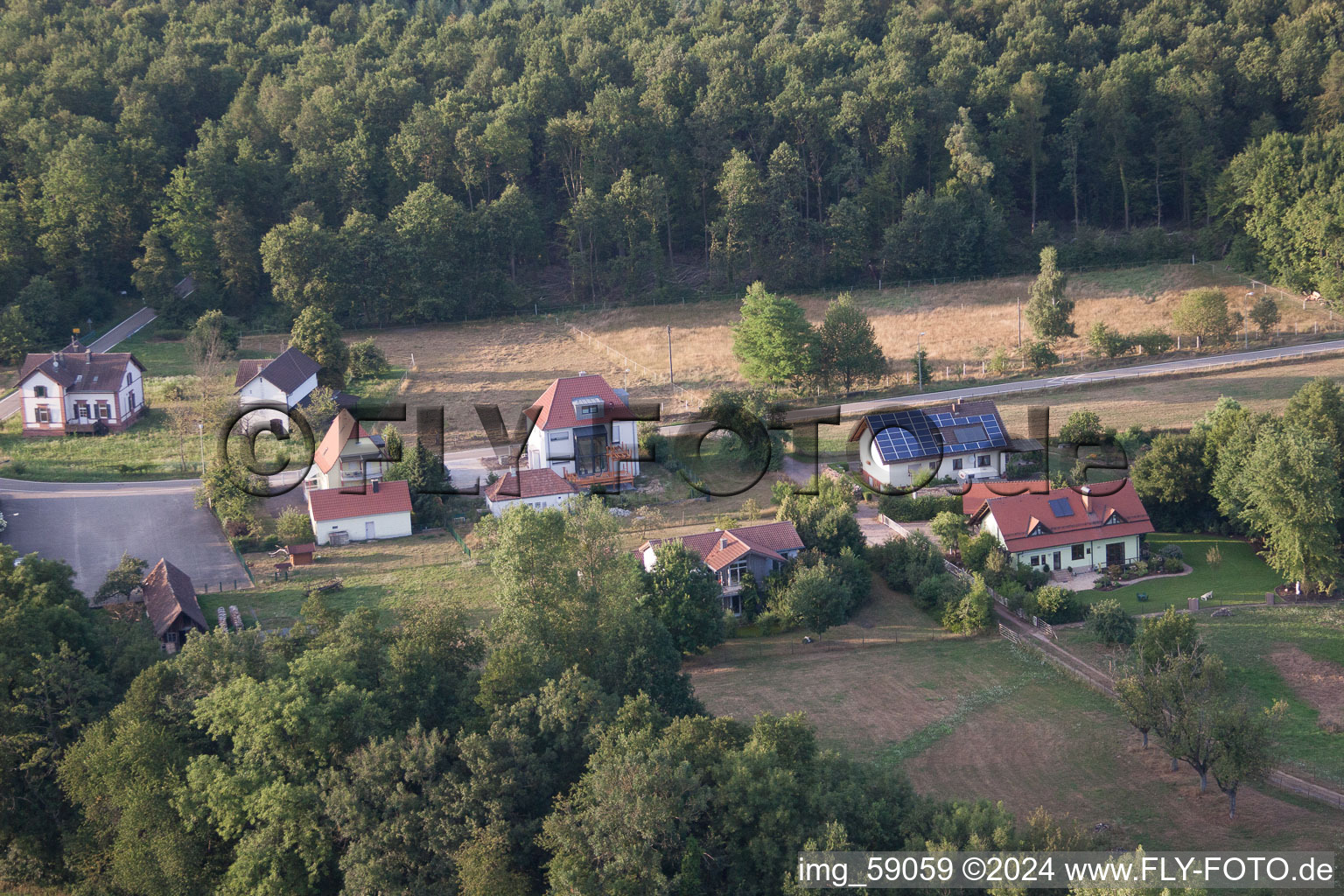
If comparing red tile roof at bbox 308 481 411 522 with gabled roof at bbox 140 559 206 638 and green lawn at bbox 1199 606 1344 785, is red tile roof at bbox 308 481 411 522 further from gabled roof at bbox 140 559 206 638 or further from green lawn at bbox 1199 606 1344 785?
green lawn at bbox 1199 606 1344 785

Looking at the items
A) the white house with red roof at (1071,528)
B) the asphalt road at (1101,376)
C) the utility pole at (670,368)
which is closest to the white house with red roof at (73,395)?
the utility pole at (670,368)

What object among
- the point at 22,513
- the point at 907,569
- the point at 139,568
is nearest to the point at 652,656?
the point at 907,569

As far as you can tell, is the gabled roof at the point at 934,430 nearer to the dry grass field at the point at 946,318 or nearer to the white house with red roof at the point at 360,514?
the dry grass field at the point at 946,318

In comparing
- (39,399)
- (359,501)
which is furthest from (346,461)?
(39,399)

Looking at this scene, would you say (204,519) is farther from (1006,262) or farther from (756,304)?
(1006,262)

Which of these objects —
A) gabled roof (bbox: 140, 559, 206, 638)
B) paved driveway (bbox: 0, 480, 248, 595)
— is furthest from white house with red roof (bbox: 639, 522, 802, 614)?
paved driveway (bbox: 0, 480, 248, 595)

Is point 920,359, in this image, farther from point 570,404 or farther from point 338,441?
point 338,441
